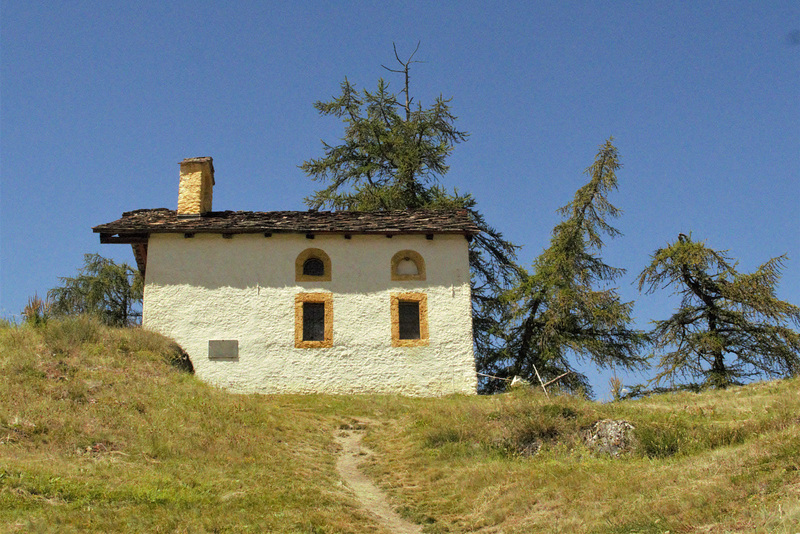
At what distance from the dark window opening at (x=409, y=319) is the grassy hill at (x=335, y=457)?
10.7 feet

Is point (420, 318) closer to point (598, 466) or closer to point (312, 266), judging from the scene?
point (312, 266)

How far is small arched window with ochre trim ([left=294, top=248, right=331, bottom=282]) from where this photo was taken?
24.2 meters

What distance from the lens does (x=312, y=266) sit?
24.7m

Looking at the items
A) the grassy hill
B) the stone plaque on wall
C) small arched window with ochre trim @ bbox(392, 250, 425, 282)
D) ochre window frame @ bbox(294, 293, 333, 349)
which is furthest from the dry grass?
the stone plaque on wall

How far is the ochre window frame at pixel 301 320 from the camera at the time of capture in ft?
76.8

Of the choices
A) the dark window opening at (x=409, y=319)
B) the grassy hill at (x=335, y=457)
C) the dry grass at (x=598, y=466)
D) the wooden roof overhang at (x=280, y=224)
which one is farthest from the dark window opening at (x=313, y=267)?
the dry grass at (x=598, y=466)

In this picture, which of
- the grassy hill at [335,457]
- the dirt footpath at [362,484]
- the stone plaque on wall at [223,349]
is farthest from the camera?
the stone plaque on wall at [223,349]

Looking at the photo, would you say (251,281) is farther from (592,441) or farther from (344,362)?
(592,441)

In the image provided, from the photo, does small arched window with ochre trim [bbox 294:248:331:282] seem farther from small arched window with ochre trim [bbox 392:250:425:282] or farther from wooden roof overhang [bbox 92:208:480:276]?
small arched window with ochre trim [bbox 392:250:425:282]

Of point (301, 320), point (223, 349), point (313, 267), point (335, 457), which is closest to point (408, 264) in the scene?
point (313, 267)

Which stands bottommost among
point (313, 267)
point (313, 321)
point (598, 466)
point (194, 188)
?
point (598, 466)

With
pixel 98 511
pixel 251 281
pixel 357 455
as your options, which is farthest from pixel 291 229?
pixel 98 511

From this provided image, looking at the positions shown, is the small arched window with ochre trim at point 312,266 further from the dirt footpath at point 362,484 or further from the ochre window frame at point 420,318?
the dirt footpath at point 362,484

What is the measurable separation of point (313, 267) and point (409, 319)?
349 centimetres
